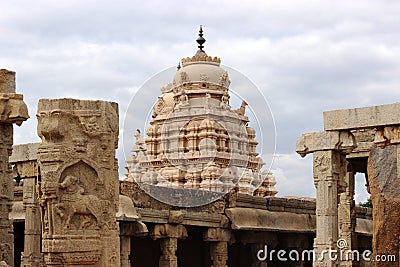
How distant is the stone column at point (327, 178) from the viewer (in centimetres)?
1505

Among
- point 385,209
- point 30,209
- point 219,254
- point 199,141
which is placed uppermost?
point 199,141

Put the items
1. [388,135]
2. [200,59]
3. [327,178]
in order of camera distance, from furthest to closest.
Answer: [200,59], [327,178], [388,135]

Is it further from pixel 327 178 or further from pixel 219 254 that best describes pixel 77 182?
pixel 219 254

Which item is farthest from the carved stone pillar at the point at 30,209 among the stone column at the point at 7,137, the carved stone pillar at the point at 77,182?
the carved stone pillar at the point at 77,182

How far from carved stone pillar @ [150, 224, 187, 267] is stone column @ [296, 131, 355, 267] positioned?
472cm

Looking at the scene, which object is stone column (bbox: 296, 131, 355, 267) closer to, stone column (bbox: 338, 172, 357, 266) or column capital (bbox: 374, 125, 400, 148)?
column capital (bbox: 374, 125, 400, 148)

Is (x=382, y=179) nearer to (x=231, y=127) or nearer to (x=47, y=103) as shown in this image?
(x=47, y=103)

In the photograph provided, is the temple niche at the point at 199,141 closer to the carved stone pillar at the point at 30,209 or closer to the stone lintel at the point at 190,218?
the stone lintel at the point at 190,218

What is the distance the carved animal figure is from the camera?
9.85m

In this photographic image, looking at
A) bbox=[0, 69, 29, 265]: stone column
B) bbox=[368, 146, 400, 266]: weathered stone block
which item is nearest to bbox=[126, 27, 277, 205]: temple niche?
bbox=[368, 146, 400, 266]: weathered stone block

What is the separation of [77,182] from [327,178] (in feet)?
20.4

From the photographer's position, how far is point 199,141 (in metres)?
34.2

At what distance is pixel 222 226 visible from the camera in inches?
829

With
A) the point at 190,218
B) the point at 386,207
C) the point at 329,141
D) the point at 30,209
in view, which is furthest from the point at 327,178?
the point at 30,209
